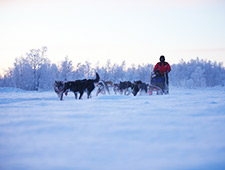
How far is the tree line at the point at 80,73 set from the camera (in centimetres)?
3466

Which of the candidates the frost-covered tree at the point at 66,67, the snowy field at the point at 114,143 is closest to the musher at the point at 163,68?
the snowy field at the point at 114,143

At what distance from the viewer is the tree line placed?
3466 centimetres

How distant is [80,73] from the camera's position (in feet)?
191

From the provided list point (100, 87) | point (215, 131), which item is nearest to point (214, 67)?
point (100, 87)

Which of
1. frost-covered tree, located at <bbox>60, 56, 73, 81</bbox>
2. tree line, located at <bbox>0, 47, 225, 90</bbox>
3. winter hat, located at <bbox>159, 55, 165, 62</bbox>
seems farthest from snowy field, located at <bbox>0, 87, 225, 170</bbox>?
frost-covered tree, located at <bbox>60, 56, 73, 81</bbox>

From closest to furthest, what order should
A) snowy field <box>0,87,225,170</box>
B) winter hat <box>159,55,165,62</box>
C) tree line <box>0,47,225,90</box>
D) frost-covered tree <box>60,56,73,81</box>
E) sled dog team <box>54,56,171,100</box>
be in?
snowy field <box>0,87,225,170</box> → sled dog team <box>54,56,171,100</box> → winter hat <box>159,55,165,62</box> → tree line <box>0,47,225,90</box> → frost-covered tree <box>60,56,73,81</box>


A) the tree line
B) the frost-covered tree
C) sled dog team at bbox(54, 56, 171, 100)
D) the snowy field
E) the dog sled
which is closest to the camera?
the snowy field

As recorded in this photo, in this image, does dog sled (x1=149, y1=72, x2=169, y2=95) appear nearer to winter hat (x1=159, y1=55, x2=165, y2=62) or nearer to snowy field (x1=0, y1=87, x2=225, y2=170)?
winter hat (x1=159, y1=55, x2=165, y2=62)

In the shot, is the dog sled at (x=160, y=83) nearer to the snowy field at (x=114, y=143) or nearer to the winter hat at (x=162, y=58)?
the winter hat at (x=162, y=58)

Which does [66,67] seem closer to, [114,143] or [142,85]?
[142,85]

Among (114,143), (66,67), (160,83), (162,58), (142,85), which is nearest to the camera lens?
(114,143)

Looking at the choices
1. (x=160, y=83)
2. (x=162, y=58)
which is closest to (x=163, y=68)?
(x=162, y=58)

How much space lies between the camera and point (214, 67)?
8856 centimetres

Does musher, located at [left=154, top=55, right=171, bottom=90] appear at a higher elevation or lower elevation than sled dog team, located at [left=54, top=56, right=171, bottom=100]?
higher
